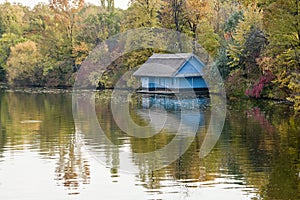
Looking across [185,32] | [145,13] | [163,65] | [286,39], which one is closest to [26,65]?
[145,13]

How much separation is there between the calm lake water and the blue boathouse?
51.8ft

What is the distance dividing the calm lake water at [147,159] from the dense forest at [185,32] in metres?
4.75

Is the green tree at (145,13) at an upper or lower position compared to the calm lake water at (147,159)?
upper

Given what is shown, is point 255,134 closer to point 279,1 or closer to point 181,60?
point 279,1

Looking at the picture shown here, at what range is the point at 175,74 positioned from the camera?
46.6 metres

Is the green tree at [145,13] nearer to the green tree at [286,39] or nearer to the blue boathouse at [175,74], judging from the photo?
the blue boathouse at [175,74]

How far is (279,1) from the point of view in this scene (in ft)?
107

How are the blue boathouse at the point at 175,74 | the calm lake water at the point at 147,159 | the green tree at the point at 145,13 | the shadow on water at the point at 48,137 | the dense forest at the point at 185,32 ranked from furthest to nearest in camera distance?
the green tree at the point at 145,13 < the blue boathouse at the point at 175,74 < the dense forest at the point at 185,32 < the shadow on water at the point at 48,137 < the calm lake water at the point at 147,159

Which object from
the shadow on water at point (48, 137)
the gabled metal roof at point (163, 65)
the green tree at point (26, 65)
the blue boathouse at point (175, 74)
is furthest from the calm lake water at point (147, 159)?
the green tree at point (26, 65)

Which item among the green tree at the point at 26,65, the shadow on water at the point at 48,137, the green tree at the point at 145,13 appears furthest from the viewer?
the green tree at the point at 26,65

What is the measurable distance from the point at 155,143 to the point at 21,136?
5348mm

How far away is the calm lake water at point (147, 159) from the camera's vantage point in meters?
14.1

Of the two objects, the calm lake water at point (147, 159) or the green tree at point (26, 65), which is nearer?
the calm lake water at point (147, 159)

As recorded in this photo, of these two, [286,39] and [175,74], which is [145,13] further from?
[286,39]
